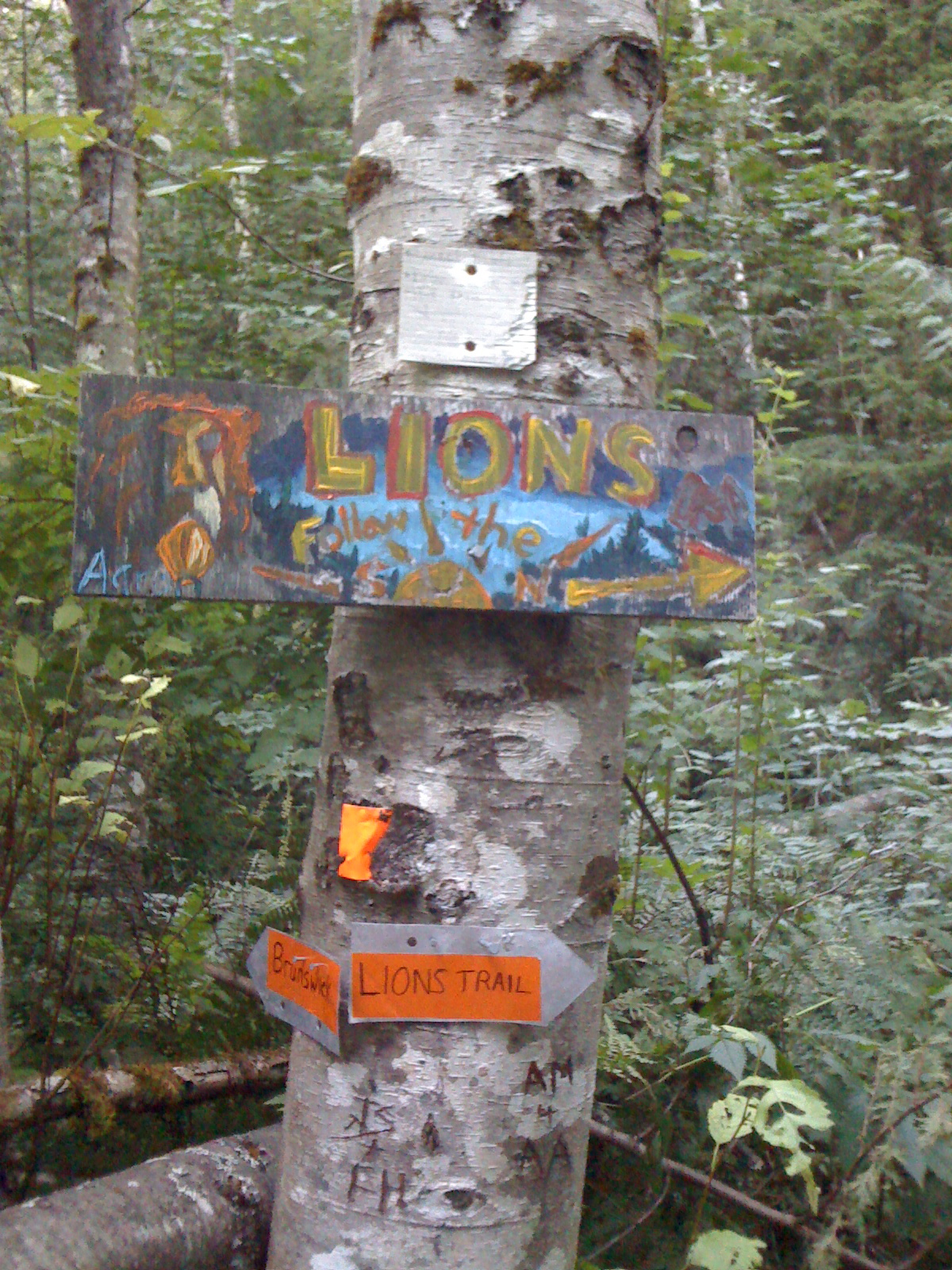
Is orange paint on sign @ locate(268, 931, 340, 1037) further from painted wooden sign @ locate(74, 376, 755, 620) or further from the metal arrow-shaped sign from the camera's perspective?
painted wooden sign @ locate(74, 376, 755, 620)

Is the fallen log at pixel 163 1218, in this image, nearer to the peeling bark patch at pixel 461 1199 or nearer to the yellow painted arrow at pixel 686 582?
the peeling bark patch at pixel 461 1199

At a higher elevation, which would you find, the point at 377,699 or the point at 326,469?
the point at 326,469

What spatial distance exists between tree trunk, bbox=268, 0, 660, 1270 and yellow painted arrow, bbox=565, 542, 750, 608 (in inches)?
4.7

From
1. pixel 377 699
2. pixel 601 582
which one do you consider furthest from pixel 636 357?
pixel 377 699

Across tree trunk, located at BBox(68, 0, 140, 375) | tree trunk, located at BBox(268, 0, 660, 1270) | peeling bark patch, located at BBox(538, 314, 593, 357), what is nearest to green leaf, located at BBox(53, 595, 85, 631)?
tree trunk, located at BBox(268, 0, 660, 1270)

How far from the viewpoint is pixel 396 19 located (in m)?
1.49

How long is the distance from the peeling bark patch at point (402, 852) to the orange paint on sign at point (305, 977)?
0.15 m

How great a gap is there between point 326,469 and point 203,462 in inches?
5.9

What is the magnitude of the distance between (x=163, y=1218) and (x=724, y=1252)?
935 mm

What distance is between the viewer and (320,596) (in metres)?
1.28

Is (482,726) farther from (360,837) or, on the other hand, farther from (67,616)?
(67,616)

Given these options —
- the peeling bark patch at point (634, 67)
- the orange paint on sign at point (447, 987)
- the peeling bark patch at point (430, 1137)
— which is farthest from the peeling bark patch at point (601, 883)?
the peeling bark patch at point (634, 67)

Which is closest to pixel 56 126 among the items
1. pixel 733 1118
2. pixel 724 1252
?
pixel 733 1118

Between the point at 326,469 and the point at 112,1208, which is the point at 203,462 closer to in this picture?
the point at 326,469
